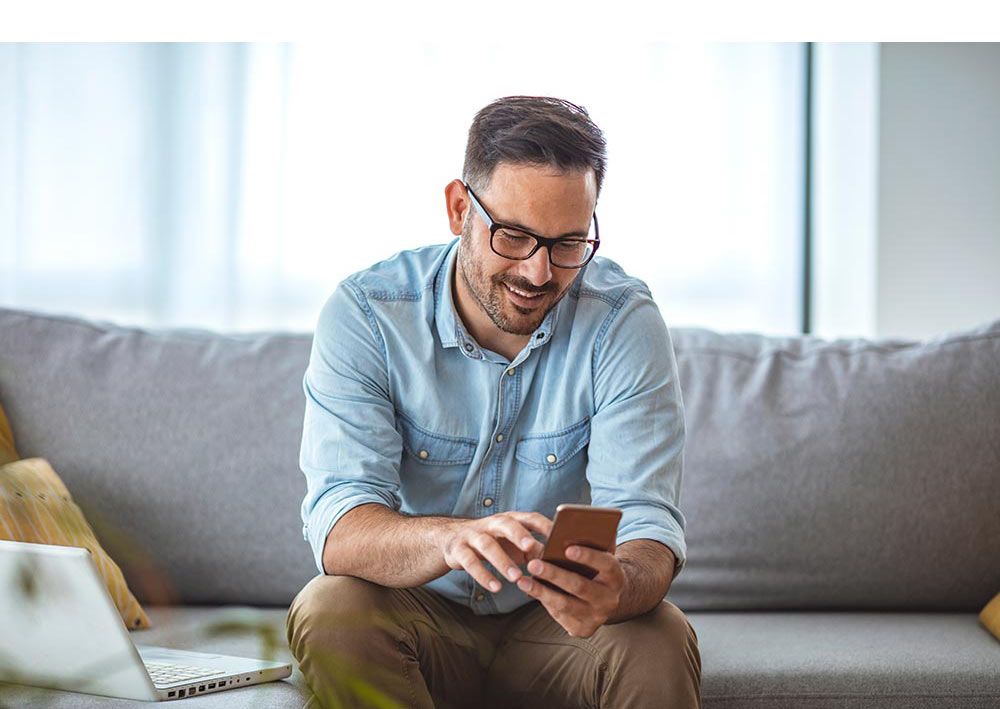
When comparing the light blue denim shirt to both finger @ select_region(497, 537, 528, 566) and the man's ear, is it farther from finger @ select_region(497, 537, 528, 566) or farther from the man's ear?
finger @ select_region(497, 537, 528, 566)

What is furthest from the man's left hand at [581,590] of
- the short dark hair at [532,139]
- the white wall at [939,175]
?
the white wall at [939,175]

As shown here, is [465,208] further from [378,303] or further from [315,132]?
[315,132]

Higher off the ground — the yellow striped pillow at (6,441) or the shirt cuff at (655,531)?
the yellow striped pillow at (6,441)

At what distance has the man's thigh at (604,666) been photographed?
1.45 m

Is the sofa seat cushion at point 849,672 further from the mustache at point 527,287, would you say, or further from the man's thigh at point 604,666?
the mustache at point 527,287

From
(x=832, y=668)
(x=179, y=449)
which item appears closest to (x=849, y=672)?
(x=832, y=668)

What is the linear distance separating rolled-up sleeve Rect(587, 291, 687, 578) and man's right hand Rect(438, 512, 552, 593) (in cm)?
28

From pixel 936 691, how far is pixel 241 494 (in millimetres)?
1252

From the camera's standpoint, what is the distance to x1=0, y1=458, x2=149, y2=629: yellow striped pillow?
1.80 meters

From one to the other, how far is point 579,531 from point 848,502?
104 cm

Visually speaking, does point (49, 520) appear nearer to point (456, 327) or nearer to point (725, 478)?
point (456, 327)

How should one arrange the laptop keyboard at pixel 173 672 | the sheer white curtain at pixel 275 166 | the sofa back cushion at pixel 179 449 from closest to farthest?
the laptop keyboard at pixel 173 672, the sofa back cushion at pixel 179 449, the sheer white curtain at pixel 275 166

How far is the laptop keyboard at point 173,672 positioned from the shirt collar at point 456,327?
0.61 meters

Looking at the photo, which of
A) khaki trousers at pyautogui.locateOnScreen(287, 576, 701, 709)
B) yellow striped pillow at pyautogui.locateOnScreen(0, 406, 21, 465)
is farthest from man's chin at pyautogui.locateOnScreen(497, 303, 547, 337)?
yellow striped pillow at pyautogui.locateOnScreen(0, 406, 21, 465)
